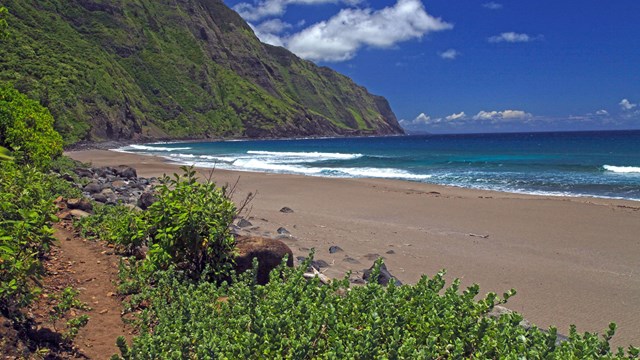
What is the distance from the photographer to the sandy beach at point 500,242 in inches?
280

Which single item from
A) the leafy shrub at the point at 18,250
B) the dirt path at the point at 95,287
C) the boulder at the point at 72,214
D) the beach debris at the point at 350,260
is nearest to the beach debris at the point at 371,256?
the beach debris at the point at 350,260

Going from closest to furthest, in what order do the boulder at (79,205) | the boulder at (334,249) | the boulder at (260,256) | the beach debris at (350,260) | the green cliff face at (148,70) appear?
the boulder at (260,256)
the boulder at (79,205)
the beach debris at (350,260)
the boulder at (334,249)
the green cliff face at (148,70)

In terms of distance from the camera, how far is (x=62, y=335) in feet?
13.3

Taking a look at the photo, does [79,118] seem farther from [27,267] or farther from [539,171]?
[27,267]

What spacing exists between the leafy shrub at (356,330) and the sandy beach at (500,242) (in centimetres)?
365

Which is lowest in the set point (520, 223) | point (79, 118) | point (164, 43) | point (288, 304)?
point (520, 223)

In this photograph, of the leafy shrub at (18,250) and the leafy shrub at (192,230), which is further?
the leafy shrub at (192,230)

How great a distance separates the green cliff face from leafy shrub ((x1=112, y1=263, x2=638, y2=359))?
4041cm

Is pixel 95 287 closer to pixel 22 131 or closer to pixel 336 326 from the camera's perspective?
pixel 336 326

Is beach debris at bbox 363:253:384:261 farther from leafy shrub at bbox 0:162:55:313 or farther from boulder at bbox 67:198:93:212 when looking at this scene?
leafy shrub at bbox 0:162:55:313

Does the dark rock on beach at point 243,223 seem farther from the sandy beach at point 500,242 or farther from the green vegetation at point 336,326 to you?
the green vegetation at point 336,326

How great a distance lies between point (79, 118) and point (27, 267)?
75.5 m

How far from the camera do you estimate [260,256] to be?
224 inches

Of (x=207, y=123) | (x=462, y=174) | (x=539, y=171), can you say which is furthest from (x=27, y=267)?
(x=207, y=123)
